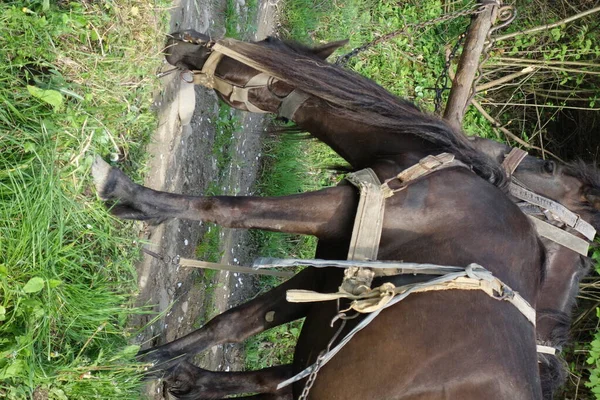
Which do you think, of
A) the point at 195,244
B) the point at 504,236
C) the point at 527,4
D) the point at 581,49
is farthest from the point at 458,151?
the point at 527,4

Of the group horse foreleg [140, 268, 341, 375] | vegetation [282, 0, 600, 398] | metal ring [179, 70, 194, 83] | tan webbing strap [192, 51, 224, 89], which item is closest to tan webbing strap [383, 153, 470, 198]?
horse foreleg [140, 268, 341, 375]

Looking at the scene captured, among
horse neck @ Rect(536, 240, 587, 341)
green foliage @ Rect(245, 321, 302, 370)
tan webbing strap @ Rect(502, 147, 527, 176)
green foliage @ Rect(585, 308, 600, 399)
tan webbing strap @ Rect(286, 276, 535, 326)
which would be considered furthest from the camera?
green foliage @ Rect(245, 321, 302, 370)

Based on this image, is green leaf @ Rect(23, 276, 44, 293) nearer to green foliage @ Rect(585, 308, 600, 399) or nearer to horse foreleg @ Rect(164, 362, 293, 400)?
horse foreleg @ Rect(164, 362, 293, 400)

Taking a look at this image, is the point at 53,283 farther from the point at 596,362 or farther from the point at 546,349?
the point at 596,362

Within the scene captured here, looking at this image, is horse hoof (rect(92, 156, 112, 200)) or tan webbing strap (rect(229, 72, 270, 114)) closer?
horse hoof (rect(92, 156, 112, 200))

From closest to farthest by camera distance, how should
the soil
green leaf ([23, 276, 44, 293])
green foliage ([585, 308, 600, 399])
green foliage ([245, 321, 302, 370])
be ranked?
green leaf ([23, 276, 44, 293])
the soil
green foliage ([585, 308, 600, 399])
green foliage ([245, 321, 302, 370])

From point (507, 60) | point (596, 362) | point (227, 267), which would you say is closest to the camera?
point (227, 267)

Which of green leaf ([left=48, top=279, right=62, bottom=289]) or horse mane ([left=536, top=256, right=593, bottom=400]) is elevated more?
green leaf ([left=48, top=279, right=62, bottom=289])

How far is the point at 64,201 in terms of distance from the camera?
7.86 feet

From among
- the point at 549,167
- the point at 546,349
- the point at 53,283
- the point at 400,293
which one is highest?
the point at 549,167

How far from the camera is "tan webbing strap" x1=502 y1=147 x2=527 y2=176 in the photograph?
10.2ft

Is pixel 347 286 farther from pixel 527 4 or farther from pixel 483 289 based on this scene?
pixel 527 4

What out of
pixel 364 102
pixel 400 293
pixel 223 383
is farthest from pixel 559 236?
pixel 223 383

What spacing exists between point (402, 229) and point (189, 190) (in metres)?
2.00
